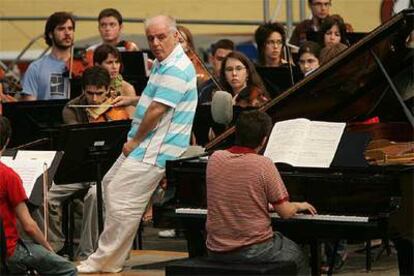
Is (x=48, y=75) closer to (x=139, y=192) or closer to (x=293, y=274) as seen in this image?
(x=139, y=192)

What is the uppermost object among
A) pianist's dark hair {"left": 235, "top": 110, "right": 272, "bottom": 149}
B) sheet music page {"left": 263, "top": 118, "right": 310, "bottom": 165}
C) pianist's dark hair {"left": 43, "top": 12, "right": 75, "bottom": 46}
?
pianist's dark hair {"left": 43, "top": 12, "right": 75, "bottom": 46}

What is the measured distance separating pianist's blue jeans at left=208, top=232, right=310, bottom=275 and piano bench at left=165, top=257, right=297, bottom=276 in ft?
0.15

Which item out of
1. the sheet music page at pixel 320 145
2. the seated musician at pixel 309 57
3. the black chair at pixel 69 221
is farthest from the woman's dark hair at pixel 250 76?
the sheet music page at pixel 320 145

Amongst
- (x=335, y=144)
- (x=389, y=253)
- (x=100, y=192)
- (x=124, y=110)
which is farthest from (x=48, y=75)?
(x=335, y=144)

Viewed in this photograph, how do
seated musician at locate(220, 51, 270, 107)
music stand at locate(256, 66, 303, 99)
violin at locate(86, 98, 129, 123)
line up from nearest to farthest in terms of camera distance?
violin at locate(86, 98, 129, 123), seated musician at locate(220, 51, 270, 107), music stand at locate(256, 66, 303, 99)

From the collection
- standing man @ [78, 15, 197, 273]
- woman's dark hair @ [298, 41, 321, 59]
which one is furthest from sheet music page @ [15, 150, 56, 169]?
woman's dark hair @ [298, 41, 321, 59]

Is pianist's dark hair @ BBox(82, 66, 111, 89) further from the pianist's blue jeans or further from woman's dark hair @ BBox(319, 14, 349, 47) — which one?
the pianist's blue jeans

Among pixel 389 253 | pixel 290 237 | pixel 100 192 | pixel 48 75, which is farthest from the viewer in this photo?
pixel 48 75

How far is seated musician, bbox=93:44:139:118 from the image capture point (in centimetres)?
1166

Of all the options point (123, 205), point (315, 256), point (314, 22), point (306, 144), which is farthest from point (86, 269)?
point (314, 22)

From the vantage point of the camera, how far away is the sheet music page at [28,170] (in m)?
8.86

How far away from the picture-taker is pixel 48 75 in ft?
42.0

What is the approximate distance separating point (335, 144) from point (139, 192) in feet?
5.73

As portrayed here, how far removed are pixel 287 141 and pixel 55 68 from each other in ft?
14.5
